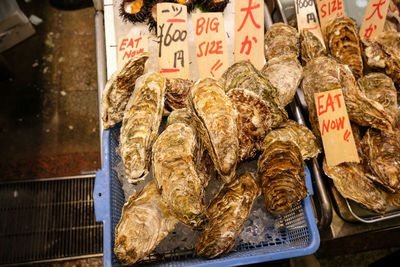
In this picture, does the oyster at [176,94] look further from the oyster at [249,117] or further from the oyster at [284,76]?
A: the oyster at [284,76]

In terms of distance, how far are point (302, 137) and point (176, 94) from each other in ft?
1.84

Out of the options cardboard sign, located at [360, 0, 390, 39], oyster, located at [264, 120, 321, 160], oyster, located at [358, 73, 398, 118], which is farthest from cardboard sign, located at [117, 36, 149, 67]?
cardboard sign, located at [360, 0, 390, 39]

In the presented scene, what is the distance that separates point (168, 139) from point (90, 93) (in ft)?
5.58

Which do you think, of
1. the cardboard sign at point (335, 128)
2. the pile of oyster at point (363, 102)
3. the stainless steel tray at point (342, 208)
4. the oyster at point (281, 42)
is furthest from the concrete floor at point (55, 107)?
the oyster at point (281, 42)

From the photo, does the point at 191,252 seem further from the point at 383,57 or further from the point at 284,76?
the point at 383,57

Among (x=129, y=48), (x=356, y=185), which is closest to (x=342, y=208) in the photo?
(x=356, y=185)

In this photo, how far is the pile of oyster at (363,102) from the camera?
1.23 m

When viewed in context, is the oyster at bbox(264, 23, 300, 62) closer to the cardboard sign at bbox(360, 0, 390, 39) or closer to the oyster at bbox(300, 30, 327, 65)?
the oyster at bbox(300, 30, 327, 65)

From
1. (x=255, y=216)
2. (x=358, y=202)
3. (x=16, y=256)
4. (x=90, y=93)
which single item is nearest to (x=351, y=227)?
(x=358, y=202)

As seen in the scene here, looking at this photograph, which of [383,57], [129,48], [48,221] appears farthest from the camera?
[48,221]

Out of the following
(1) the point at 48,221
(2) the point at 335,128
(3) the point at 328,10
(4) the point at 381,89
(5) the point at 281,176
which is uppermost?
(3) the point at 328,10

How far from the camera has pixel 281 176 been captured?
106 cm

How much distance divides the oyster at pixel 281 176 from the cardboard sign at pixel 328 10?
2.50 ft

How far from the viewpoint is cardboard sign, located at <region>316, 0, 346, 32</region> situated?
57.2 inches
